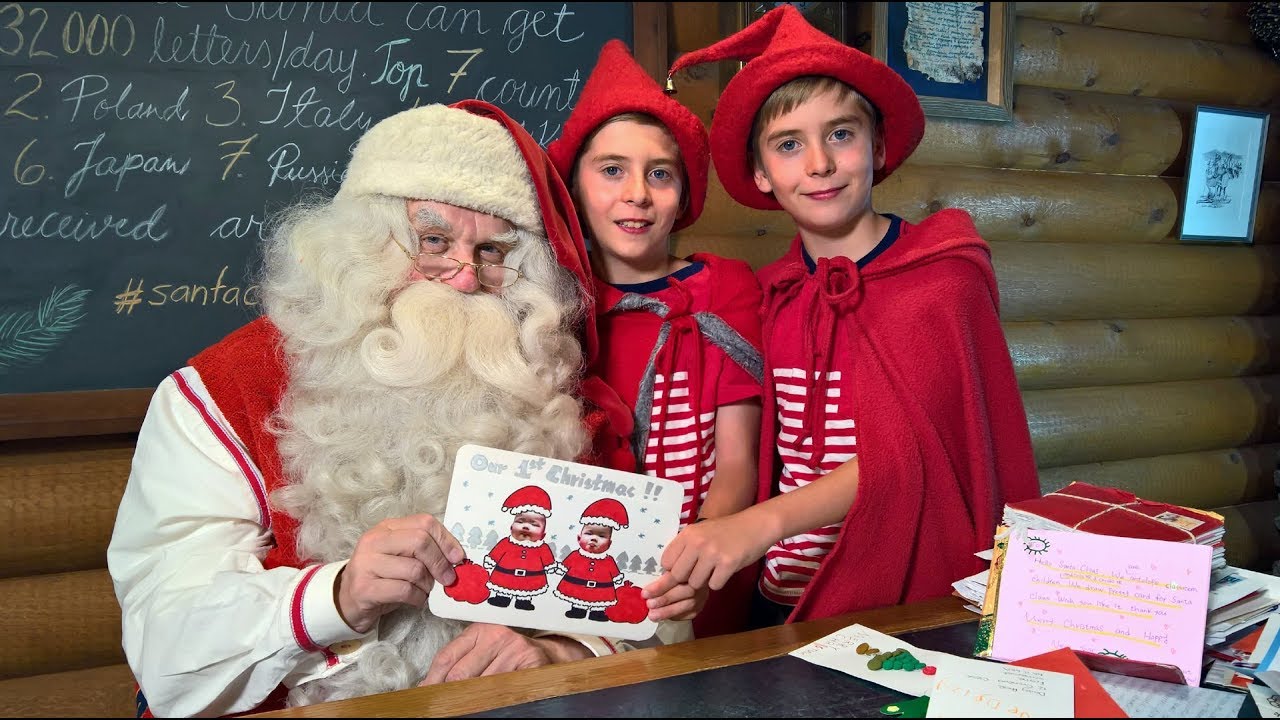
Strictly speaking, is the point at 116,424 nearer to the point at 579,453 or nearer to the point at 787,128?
the point at 579,453

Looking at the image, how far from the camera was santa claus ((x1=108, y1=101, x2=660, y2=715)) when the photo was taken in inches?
59.6

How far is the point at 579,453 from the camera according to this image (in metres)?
1.80

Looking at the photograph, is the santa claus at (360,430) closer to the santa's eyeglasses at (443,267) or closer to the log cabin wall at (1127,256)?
the santa's eyeglasses at (443,267)

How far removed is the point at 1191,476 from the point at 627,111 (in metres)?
3.46

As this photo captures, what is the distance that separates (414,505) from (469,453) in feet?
0.82

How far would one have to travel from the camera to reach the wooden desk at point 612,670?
1.21m

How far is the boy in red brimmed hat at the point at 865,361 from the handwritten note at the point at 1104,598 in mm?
423

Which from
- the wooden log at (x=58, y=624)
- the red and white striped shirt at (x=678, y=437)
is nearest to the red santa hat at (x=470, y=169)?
the red and white striped shirt at (x=678, y=437)

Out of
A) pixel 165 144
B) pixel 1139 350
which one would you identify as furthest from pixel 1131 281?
pixel 165 144

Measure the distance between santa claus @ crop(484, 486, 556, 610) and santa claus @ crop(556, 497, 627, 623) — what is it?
4 centimetres

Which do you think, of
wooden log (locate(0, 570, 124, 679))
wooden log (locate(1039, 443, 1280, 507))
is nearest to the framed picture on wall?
wooden log (locate(1039, 443, 1280, 507))

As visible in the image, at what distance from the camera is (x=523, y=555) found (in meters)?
1.49

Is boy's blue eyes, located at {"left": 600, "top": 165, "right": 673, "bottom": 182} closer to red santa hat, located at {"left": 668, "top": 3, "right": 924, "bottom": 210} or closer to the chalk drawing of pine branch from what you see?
red santa hat, located at {"left": 668, "top": 3, "right": 924, "bottom": 210}

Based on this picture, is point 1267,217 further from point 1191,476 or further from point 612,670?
point 612,670
